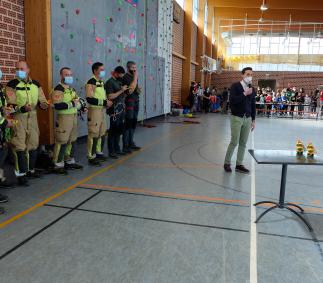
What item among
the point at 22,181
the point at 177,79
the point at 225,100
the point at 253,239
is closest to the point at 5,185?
the point at 22,181

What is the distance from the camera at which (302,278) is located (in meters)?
2.35

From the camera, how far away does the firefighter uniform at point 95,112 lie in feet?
17.1

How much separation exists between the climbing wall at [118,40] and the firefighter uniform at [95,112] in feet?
4.18

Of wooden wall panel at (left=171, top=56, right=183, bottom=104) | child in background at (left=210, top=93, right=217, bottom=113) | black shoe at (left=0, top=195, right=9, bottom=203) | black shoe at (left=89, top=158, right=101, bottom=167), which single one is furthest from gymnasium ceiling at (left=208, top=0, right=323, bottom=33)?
black shoe at (left=0, top=195, right=9, bottom=203)

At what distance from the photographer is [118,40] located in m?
8.99

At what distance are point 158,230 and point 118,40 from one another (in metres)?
7.11

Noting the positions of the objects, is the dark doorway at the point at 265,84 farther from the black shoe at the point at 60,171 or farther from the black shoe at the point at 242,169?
the black shoe at the point at 60,171

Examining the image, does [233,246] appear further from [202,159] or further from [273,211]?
[202,159]

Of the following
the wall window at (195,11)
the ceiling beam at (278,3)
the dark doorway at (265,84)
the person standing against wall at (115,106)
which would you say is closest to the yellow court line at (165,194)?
the person standing against wall at (115,106)

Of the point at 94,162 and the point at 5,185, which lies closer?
the point at 5,185

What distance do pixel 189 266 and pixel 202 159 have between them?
12.6 ft

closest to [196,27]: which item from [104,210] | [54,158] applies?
[54,158]

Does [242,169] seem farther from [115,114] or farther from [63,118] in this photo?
[63,118]

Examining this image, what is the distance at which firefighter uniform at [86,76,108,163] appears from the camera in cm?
520
